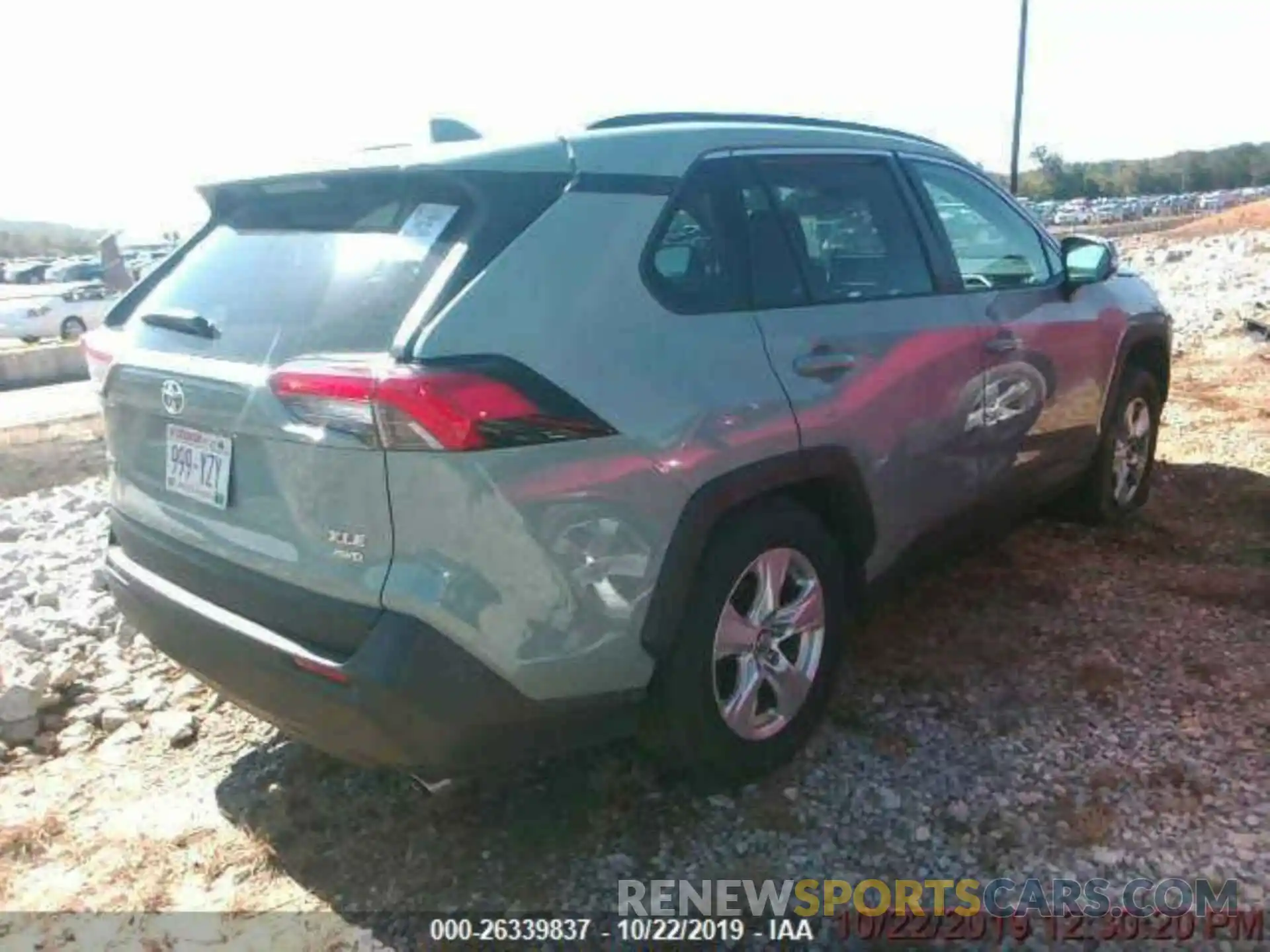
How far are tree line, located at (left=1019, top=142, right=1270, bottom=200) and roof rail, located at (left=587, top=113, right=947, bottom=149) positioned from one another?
72.8 meters

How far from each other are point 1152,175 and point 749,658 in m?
94.0

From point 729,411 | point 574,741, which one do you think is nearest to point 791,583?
point 729,411

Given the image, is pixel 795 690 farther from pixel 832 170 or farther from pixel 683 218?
pixel 832 170

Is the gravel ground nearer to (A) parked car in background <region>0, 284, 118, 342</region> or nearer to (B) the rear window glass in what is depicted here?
(B) the rear window glass

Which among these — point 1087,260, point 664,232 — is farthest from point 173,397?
point 1087,260

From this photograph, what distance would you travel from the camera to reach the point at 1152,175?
8350 cm

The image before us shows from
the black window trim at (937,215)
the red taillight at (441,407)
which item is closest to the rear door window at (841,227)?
the black window trim at (937,215)

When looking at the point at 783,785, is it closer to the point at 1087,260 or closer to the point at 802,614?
the point at 802,614

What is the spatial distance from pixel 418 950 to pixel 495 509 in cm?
112

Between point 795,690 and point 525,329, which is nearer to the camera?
point 525,329

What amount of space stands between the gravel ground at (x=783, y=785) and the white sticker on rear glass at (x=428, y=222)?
161cm

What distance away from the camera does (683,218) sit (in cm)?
276

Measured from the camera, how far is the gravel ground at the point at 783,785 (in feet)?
8.87

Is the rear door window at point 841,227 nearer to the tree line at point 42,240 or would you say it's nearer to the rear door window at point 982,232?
the rear door window at point 982,232
